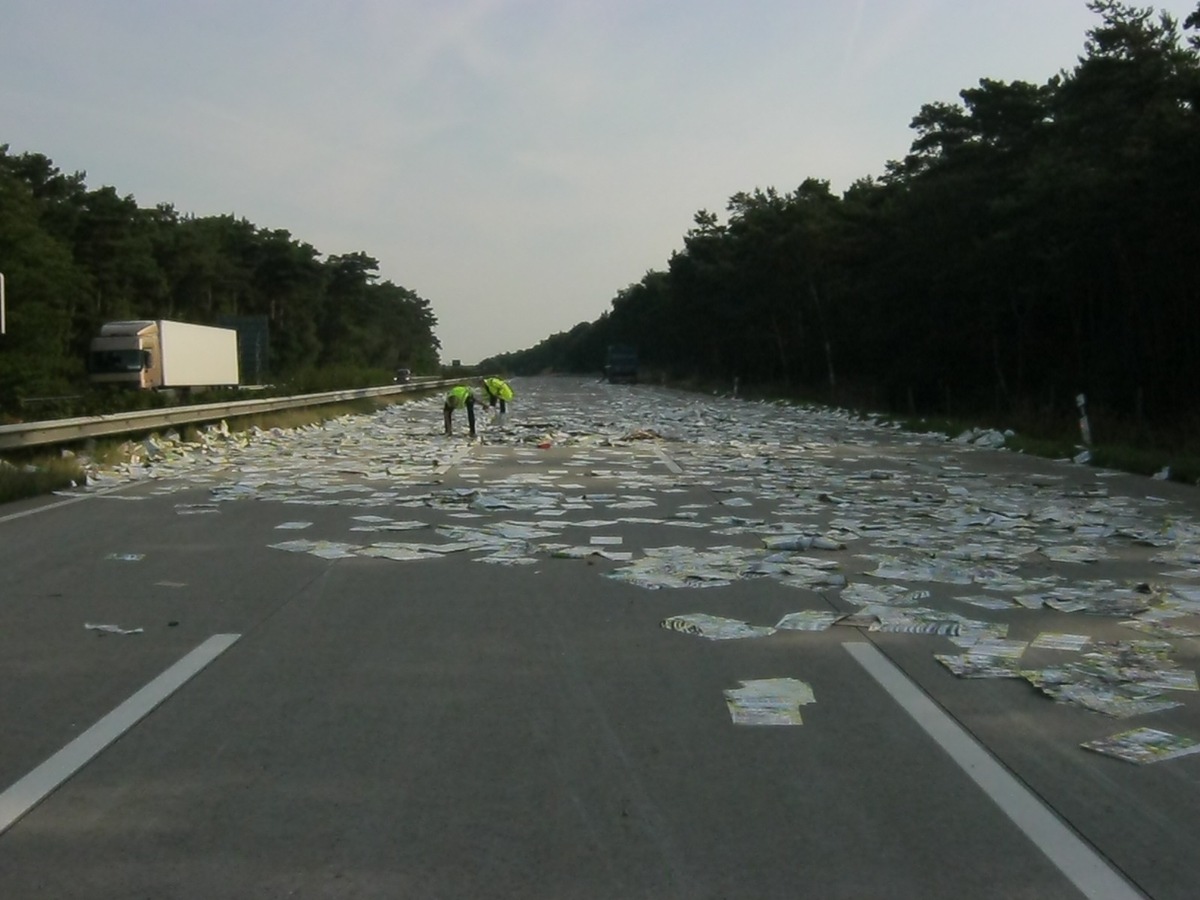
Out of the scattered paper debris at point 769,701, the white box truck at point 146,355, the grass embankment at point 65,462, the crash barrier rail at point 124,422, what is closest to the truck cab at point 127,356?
the white box truck at point 146,355

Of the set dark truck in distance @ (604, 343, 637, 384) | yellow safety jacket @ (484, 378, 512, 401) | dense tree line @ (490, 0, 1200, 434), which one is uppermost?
dense tree line @ (490, 0, 1200, 434)

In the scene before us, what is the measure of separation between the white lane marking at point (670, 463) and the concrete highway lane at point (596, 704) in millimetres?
5951

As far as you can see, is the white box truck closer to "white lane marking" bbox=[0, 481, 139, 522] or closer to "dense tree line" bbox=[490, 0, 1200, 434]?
"dense tree line" bbox=[490, 0, 1200, 434]

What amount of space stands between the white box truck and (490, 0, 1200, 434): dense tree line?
26.2m

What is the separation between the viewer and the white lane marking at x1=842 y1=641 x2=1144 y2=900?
14.7 ft

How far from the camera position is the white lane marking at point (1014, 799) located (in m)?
4.49

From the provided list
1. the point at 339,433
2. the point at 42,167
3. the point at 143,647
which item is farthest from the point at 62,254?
the point at 143,647

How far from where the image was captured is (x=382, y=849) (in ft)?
15.6

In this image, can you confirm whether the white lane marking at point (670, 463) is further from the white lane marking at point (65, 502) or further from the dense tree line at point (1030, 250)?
the dense tree line at point (1030, 250)

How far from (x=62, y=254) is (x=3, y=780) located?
2611 inches

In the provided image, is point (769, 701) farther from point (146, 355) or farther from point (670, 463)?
point (146, 355)

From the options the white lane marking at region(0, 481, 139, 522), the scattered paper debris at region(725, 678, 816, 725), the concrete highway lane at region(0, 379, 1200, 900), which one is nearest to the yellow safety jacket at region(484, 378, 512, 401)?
the white lane marking at region(0, 481, 139, 522)

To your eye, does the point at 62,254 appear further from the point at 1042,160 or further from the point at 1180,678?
the point at 1180,678

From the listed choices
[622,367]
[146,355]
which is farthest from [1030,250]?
[622,367]
